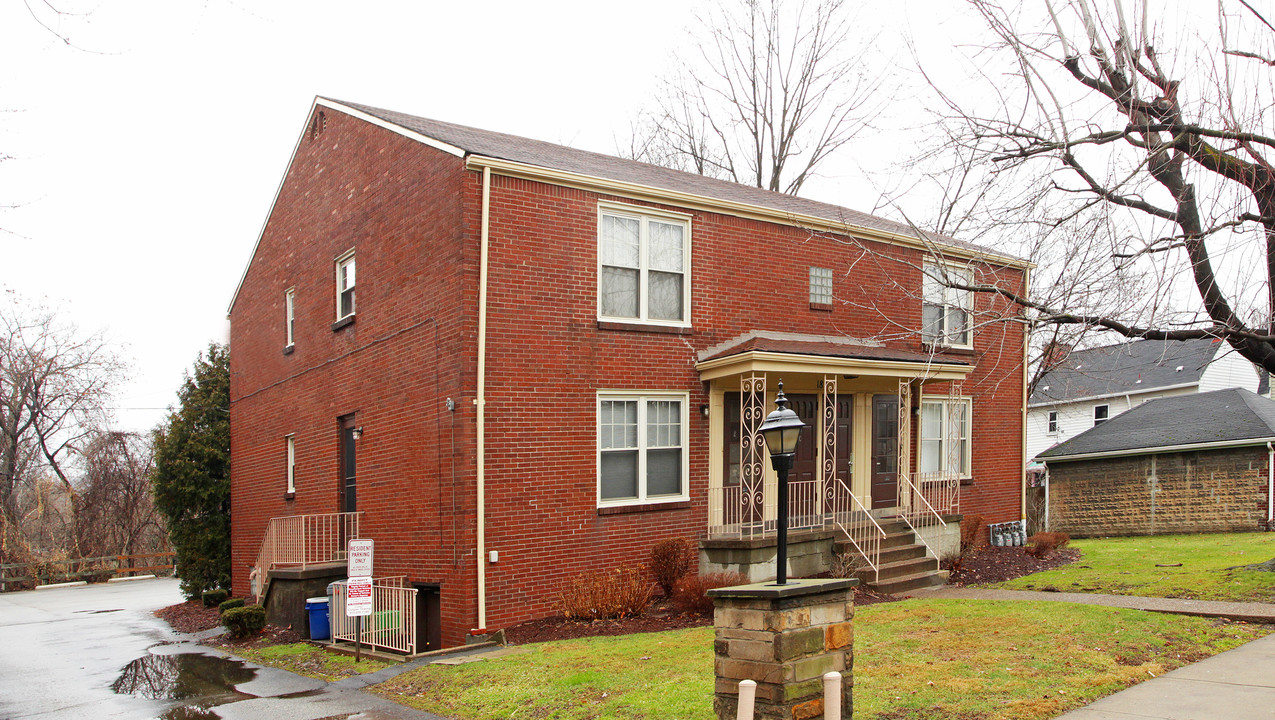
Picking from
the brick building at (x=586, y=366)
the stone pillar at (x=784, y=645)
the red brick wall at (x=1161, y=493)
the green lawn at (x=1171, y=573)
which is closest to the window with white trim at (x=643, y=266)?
the brick building at (x=586, y=366)

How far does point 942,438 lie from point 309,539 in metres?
12.1

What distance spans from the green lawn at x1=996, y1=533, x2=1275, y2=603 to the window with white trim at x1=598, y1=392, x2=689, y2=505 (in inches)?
215

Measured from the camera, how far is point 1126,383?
35594 millimetres

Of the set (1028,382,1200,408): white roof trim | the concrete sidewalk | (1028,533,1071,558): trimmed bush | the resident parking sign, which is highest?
(1028,382,1200,408): white roof trim

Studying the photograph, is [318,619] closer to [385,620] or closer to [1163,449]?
[385,620]

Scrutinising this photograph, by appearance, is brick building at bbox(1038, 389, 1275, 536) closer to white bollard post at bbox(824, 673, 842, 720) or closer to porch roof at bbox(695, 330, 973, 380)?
porch roof at bbox(695, 330, 973, 380)

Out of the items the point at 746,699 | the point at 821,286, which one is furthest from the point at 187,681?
the point at 821,286

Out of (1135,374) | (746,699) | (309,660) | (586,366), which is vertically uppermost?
(1135,374)

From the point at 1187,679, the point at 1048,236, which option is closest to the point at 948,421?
the point at 1048,236

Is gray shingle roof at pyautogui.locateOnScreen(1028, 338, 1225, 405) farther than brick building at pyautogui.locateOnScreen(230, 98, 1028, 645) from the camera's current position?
Yes

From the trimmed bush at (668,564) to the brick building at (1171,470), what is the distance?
664 inches

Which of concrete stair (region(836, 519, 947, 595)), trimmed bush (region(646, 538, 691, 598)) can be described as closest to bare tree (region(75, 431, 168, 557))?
trimmed bush (region(646, 538, 691, 598))

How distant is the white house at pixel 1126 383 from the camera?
3375 centimetres

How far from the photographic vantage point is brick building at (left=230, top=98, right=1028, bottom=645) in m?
13.0
